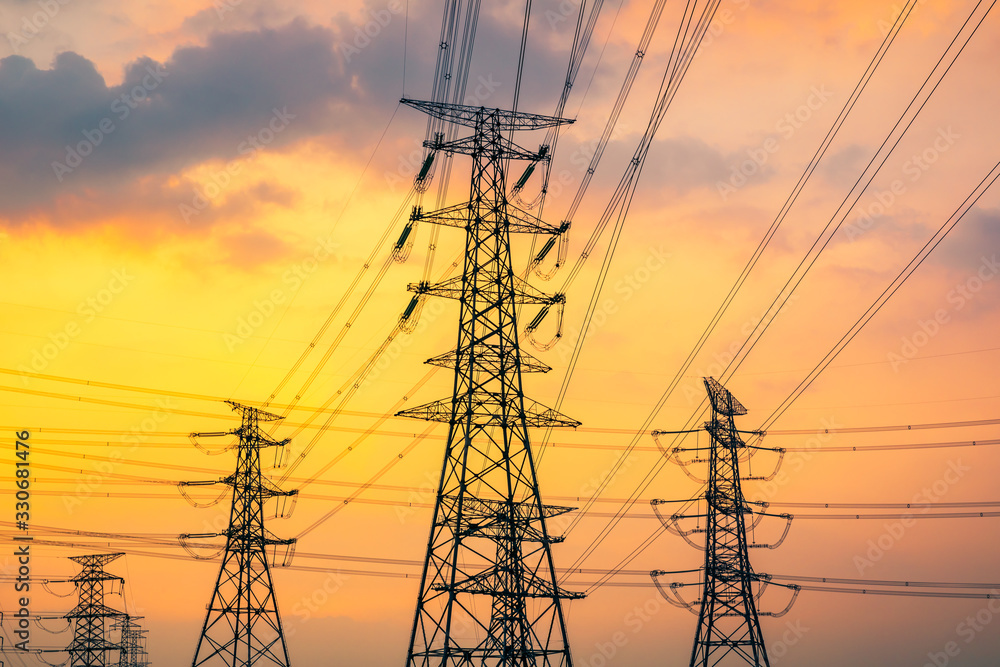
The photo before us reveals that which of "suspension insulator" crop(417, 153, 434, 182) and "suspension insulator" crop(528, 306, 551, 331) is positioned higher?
"suspension insulator" crop(417, 153, 434, 182)

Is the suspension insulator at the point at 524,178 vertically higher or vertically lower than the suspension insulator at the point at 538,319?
higher

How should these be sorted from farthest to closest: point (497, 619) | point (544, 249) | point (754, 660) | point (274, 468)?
point (274, 468)
point (754, 660)
point (544, 249)
point (497, 619)

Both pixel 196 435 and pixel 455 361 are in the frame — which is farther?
pixel 196 435

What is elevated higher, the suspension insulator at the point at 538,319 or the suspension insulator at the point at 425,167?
the suspension insulator at the point at 425,167

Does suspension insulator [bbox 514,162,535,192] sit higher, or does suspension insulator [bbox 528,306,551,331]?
suspension insulator [bbox 514,162,535,192]

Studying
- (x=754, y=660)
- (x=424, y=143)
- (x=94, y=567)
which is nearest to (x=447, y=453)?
(x=424, y=143)

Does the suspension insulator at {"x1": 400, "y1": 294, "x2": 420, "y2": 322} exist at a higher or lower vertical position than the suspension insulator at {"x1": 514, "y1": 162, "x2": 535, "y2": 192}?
lower

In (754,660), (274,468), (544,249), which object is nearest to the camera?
(544,249)

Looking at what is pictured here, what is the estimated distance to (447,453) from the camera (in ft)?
112

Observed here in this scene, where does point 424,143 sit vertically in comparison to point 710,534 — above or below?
above

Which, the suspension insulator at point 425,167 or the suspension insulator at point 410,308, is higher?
the suspension insulator at point 425,167

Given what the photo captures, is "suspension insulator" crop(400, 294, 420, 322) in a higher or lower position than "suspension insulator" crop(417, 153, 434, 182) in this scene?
lower

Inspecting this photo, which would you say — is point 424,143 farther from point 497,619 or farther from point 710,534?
point 710,534

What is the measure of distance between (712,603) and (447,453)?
930 inches
